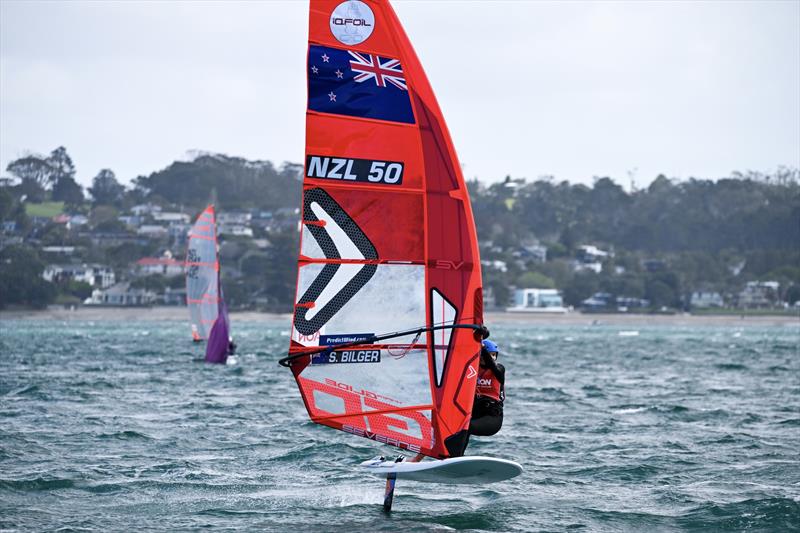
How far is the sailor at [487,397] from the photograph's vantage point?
9648 millimetres

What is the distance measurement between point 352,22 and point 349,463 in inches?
→ 217

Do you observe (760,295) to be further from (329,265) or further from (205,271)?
(329,265)

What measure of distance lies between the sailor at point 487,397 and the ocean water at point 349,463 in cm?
78

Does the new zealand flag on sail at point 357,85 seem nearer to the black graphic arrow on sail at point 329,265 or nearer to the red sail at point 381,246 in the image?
the red sail at point 381,246

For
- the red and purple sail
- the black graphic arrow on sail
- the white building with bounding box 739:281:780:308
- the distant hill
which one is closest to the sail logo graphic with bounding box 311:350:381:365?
the black graphic arrow on sail

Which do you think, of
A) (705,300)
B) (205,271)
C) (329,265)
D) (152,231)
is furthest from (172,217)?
(329,265)

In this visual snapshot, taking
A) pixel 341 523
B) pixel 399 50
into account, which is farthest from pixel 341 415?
pixel 399 50

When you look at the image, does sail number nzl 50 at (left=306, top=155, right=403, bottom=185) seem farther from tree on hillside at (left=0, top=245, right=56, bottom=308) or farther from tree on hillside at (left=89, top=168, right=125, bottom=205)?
tree on hillside at (left=89, top=168, right=125, bottom=205)

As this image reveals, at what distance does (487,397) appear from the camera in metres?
9.72

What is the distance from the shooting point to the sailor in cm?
965

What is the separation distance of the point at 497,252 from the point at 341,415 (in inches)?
5318

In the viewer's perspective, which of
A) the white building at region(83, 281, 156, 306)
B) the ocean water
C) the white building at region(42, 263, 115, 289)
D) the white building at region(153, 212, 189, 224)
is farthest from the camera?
the white building at region(153, 212, 189, 224)

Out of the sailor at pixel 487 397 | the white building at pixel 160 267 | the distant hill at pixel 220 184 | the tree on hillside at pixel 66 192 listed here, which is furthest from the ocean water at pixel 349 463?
the tree on hillside at pixel 66 192

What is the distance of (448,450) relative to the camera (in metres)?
9.20
